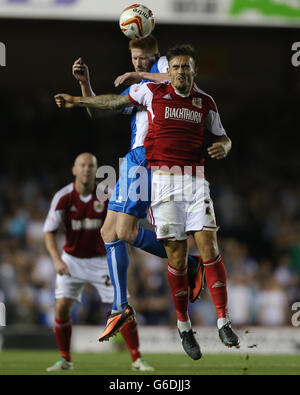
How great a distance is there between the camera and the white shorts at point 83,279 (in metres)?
10.5

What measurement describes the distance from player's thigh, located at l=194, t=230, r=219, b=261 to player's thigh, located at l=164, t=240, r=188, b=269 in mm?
210

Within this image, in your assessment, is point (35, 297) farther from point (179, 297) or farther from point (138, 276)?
point (179, 297)

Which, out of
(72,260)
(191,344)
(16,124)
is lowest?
(191,344)

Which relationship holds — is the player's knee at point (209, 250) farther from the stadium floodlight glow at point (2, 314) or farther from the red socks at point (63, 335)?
the stadium floodlight glow at point (2, 314)

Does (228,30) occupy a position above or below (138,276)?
above

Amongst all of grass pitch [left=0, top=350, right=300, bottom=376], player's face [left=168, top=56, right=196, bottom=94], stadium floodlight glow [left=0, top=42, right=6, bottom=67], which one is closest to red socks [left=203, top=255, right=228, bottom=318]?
grass pitch [left=0, top=350, right=300, bottom=376]

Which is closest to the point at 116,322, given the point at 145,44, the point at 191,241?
the point at 145,44

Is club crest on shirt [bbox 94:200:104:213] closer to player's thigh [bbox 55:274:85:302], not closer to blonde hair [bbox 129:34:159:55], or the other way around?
player's thigh [bbox 55:274:85:302]

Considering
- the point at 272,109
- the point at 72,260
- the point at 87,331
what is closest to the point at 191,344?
the point at 72,260

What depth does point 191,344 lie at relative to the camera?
817 centimetres

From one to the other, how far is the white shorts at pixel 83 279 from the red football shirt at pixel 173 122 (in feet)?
8.72

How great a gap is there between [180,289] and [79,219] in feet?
8.46

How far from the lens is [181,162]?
8148 millimetres

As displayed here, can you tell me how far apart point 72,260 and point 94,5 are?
7.06 metres
